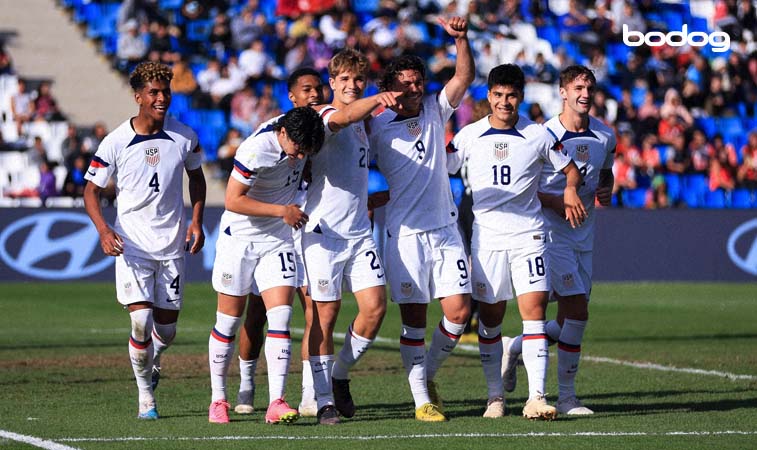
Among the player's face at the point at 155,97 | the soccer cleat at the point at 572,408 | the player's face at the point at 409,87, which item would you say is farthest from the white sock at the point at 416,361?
the player's face at the point at 155,97

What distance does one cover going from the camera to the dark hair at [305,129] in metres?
8.26

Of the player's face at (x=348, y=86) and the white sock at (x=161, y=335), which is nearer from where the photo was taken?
the player's face at (x=348, y=86)

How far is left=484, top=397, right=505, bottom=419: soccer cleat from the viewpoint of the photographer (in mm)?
9148

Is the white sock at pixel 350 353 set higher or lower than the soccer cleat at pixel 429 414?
higher

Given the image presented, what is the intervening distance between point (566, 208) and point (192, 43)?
1985 cm

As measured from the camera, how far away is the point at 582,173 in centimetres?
987

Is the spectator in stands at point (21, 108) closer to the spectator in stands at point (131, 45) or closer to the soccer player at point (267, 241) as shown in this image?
the spectator in stands at point (131, 45)

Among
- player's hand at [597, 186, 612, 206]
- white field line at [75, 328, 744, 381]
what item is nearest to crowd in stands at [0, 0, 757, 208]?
white field line at [75, 328, 744, 381]

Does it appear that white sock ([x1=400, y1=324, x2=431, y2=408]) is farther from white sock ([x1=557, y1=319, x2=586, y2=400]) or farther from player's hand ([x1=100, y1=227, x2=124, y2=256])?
player's hand ([x1=100, y1=227, x2=124, y2=256])

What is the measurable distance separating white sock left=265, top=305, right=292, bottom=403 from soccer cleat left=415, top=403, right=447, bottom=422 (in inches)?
38.3

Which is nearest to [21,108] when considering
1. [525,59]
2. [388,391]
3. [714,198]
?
[525,59]

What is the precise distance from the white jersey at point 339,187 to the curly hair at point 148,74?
47.9 inches

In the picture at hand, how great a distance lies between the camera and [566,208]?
901 centimetres

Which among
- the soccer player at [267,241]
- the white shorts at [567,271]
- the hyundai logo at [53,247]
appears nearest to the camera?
the soccer player at [267,241]
